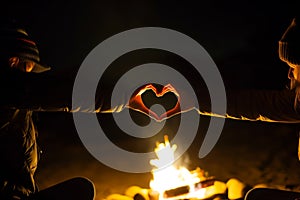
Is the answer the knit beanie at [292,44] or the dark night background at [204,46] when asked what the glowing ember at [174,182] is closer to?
the dark night background at [204,46]

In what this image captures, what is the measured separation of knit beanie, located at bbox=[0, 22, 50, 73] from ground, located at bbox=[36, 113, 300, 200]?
1.84 m

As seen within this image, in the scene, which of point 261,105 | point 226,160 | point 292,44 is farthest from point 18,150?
point 226,160

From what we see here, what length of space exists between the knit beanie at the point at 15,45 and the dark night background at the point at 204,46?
1.60 ft

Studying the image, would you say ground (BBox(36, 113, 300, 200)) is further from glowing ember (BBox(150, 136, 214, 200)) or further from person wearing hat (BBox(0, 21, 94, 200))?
person wearing hat (BBox(0, 21, 94, 200))

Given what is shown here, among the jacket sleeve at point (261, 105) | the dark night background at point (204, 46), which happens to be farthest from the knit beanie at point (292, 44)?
the dark night background at point (204, 46)

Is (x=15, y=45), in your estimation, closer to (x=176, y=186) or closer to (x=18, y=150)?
(x=18, y=150)

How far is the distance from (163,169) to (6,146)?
168 cm

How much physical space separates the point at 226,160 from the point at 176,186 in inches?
64.4

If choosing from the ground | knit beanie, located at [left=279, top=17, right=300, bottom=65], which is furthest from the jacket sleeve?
the ground

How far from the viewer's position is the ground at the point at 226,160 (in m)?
4.46

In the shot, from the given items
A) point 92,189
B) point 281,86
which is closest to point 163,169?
point 92,189

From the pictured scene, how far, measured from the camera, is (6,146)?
313 cm

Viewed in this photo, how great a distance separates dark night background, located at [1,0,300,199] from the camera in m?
4.75

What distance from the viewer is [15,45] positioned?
3.31 metres
